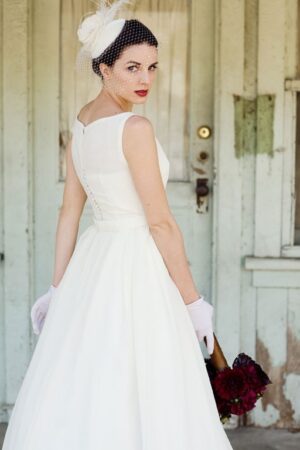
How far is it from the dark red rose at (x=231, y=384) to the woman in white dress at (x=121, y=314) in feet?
0.29

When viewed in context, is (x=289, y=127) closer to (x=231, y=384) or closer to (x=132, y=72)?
(x=132, y=72)

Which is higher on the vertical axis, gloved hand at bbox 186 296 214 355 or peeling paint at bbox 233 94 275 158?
peeling paint at bbox 233 94 275 158

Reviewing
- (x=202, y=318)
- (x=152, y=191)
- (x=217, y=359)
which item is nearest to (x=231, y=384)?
(x=217, y=359)

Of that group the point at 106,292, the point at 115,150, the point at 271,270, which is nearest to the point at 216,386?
the point at 106,292

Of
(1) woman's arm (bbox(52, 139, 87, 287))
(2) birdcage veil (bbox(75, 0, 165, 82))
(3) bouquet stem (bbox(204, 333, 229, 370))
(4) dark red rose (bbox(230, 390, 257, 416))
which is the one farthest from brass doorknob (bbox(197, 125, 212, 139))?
(4) dark red rose (bbox(230, 390, 257, 416))

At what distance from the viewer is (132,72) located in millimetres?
2566

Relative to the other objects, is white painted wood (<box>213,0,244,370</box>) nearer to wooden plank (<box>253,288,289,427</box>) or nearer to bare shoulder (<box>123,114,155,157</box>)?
wooden plank (<box>253,288,289,427</box>)

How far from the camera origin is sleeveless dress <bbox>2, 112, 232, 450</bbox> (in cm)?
244

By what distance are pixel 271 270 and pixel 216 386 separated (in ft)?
4.25

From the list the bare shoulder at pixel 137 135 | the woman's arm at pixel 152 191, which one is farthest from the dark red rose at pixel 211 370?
the bare shoulder at pixel 137 135

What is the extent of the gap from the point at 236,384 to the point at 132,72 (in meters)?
1.05

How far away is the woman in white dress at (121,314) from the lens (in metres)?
2.45

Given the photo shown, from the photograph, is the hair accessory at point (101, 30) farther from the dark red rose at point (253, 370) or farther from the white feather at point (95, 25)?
the dark red rose at point (253, 370)

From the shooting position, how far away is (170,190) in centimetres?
398
